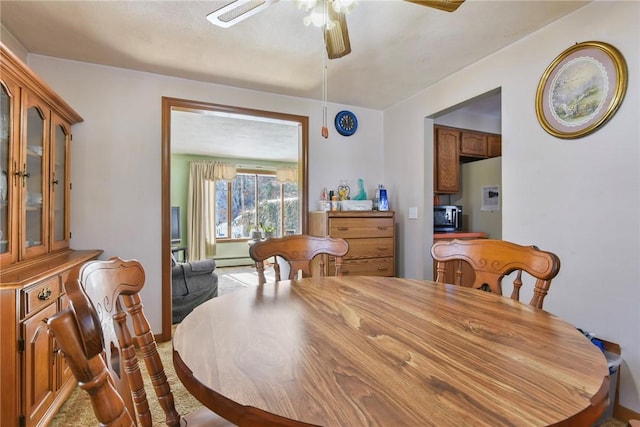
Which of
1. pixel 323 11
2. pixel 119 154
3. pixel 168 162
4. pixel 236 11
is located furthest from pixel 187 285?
pixel 323 11

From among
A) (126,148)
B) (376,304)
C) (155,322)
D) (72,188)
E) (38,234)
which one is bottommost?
(155,322)

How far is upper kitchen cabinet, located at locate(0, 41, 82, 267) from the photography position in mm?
1549

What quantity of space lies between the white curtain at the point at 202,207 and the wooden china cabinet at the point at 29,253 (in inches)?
174

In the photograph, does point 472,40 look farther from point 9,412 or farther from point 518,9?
point 9,412

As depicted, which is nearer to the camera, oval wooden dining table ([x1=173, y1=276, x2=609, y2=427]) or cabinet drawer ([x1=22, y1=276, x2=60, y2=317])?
oval wooden dining table ([x1=173, y1=276, x2=609, y2=427])

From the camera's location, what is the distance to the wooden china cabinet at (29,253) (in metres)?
1.36

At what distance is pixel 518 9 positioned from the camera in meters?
1.82

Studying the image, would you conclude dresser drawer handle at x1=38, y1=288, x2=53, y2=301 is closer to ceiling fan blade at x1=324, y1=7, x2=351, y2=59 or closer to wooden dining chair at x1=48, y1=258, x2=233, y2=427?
wooden dining chair at x1=48, y1=258, x2=233, y2=427

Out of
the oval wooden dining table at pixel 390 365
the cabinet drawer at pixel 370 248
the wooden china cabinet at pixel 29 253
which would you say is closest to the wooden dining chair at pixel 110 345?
the oval wooden dining table at pixel 390 365

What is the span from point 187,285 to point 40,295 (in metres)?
1.72

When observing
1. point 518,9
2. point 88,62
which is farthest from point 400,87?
point 88,62

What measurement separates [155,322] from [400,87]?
3.10m

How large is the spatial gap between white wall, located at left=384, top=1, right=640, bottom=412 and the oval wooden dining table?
1107 millimetres

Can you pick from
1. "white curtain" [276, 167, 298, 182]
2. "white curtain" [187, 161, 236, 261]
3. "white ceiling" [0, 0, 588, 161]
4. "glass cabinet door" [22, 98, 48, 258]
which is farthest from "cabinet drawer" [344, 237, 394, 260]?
"white curtain" [187, 161, 236, 261]
